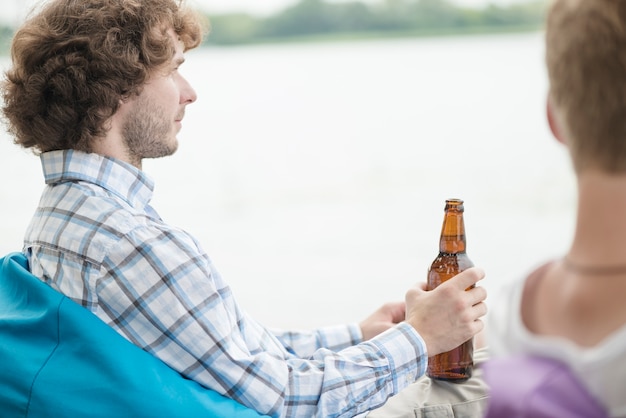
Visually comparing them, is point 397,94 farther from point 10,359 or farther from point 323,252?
point 10,359

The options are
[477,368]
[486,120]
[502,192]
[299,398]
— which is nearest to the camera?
[299,398]

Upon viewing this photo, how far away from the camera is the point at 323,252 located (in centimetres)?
419

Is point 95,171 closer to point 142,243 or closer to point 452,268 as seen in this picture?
point 142,243

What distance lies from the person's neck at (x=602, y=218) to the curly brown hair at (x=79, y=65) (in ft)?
3.06

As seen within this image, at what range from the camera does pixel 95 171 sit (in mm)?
1479

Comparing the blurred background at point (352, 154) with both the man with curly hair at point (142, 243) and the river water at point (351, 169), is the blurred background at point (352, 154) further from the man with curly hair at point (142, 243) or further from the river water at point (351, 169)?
the man with curly hair at point (142, 243)

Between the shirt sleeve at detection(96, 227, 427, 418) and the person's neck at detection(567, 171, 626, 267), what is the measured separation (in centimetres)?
67

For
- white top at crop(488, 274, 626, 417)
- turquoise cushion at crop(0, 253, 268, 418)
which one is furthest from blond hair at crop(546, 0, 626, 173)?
turquoise cushion at crop(0, 253, 268, 418)

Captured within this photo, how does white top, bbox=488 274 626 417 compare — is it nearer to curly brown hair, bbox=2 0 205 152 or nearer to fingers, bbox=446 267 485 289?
fingers, bbox=446 267 485 289

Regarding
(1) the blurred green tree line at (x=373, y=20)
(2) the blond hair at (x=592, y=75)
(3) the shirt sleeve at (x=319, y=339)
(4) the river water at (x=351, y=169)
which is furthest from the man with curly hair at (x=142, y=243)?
(1) the blurred green tree line at (x=373, y=20)

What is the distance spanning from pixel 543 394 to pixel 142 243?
0.73m

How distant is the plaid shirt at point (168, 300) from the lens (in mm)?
1361

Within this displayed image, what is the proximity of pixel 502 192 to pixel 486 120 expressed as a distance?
0.72 meters

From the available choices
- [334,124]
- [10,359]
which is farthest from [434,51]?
[10,359]
